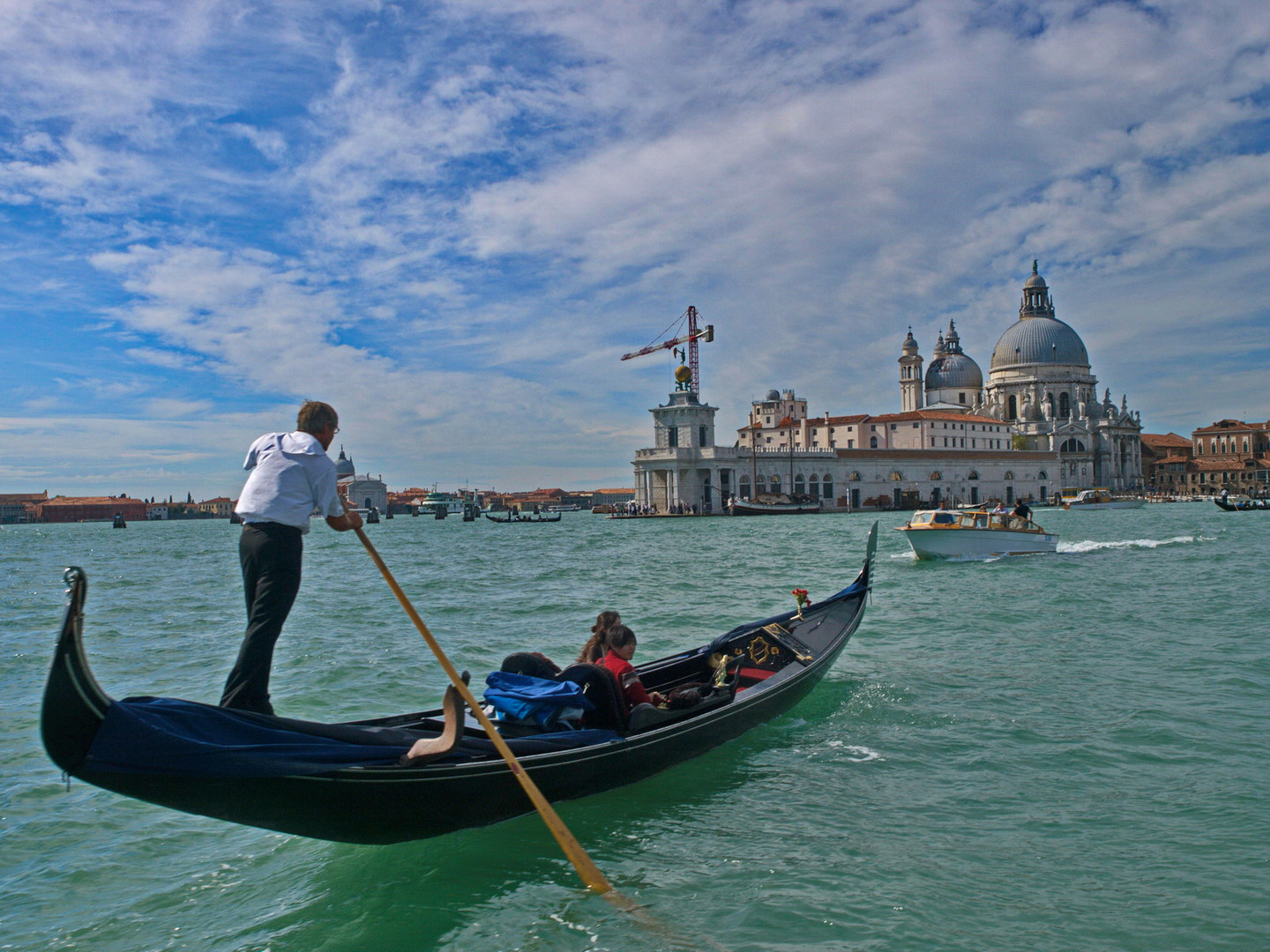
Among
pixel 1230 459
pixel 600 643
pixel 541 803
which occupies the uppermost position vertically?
pixel 1230 459

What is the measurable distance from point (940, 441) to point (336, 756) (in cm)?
7895

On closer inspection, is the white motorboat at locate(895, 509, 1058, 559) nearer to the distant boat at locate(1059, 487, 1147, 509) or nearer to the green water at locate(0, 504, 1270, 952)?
the green water at locate(0, 504, 1270, 952)

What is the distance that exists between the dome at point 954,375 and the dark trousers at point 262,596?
94.3 meters

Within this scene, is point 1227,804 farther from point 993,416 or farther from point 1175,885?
point 993,416

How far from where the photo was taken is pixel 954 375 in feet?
300

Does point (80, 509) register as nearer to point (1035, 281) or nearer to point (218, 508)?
point (218, 508)

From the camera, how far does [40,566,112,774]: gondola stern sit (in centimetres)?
281

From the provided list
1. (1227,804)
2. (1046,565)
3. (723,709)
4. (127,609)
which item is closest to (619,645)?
(723,709)

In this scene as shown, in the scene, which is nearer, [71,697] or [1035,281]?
[71,697]

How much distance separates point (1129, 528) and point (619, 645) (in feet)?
118

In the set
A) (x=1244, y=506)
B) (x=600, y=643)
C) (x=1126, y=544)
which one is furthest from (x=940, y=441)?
(x=600, y=643)

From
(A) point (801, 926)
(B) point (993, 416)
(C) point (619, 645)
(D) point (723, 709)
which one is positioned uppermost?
(B) point (993, 416)

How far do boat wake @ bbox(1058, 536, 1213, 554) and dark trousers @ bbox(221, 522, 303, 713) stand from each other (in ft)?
75.8

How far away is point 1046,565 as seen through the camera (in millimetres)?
19234
